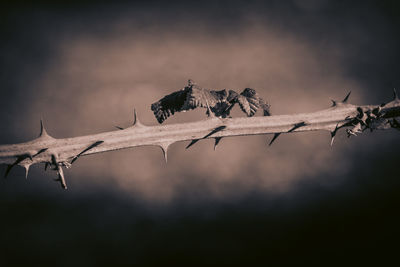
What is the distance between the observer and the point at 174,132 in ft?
0.87

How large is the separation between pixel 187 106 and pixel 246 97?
0.26ft

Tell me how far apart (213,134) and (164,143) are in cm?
4

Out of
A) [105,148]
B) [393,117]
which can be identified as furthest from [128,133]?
[393,117]

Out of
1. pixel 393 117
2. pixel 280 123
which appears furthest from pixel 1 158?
pixel 393 117

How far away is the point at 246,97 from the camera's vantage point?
355mm

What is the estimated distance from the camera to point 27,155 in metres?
0.24

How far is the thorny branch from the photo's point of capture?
0.24 m

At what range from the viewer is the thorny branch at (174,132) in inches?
9.6

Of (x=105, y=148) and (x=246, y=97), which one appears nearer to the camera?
(x=105, y=148)

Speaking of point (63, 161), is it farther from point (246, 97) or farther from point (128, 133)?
point (246, 97)

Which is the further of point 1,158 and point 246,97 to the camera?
point 246,97

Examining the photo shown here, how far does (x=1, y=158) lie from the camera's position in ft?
0.77

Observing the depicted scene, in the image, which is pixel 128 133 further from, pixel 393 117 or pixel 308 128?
pixel 393 117

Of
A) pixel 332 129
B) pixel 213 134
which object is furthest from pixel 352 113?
pixel 213 134
